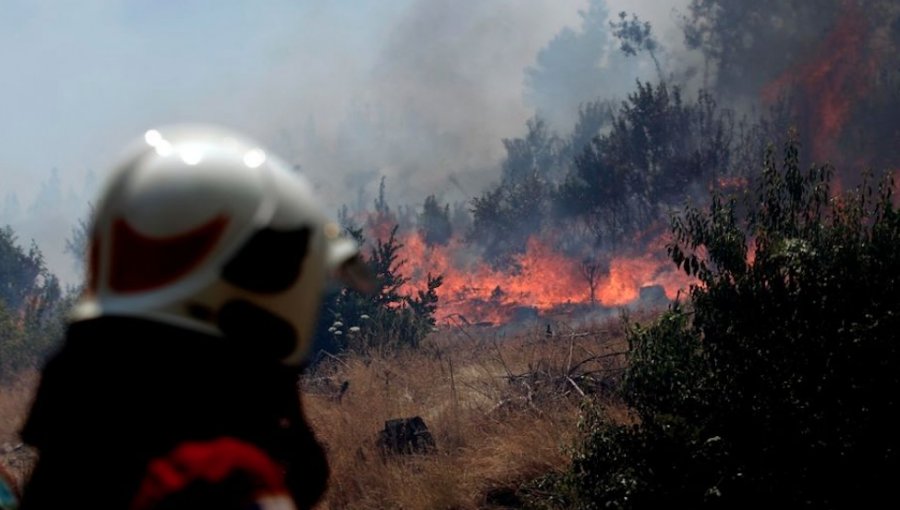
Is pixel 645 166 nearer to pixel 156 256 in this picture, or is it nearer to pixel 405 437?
pixel 405 437

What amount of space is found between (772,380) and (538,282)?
1036 inches

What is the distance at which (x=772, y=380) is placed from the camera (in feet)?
15.3

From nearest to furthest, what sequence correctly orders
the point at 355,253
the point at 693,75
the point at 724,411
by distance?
the point at 355,253 < the point at 724,411 < the point at 693,75

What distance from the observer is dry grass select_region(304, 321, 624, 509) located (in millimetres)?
6227

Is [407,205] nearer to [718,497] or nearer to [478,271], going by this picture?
[478,271]

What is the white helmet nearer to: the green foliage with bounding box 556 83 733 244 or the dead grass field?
the dead grass field

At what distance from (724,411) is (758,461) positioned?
396mm

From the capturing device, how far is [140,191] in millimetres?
1196

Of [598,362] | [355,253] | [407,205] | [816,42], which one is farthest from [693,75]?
[355,253]

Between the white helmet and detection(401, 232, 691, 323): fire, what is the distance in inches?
1018

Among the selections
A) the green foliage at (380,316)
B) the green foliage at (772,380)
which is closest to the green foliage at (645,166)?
the green foliage at (380,316)

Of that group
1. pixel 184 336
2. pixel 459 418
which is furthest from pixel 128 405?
pixel 459 418

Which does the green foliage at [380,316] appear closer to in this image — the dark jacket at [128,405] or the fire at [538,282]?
the fire at [538,282]

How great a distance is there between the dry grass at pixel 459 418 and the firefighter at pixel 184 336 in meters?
Answer: 4.88
